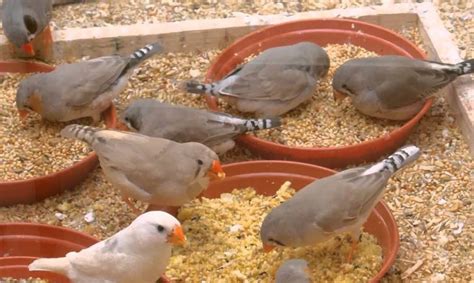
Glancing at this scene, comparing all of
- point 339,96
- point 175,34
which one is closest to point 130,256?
point 339,96

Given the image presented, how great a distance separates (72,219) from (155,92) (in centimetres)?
68

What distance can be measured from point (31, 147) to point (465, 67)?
1722mm

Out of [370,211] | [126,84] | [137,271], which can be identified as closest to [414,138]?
[370,211]

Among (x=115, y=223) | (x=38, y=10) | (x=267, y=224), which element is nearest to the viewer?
(x=267, y=224)

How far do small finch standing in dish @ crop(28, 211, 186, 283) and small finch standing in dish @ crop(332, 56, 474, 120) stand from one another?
1210mm

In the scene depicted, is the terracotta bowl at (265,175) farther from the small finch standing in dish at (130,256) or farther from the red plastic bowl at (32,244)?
the small finch standing in dish at (130,256)

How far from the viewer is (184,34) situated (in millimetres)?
3766

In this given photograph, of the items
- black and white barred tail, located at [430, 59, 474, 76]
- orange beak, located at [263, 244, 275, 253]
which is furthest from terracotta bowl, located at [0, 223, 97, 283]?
black and white barred tail, located at [430, 59, 474, 76]

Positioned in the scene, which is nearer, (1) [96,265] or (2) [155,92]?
(1) [96,265]

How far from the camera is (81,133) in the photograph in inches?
121

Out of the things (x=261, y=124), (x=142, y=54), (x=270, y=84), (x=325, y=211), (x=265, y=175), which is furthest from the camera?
(x=142, y=54)

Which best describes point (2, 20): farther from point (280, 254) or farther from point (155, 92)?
point (280, 254)

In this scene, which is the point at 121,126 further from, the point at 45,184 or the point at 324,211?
the point at 324,211

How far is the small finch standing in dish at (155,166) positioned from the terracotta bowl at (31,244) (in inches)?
9.7
